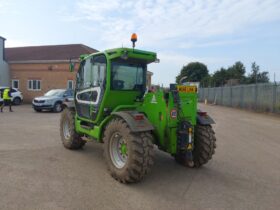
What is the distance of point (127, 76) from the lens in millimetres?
6434

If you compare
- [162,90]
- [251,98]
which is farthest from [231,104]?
[162,90]

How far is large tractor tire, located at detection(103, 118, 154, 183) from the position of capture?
16.4ft

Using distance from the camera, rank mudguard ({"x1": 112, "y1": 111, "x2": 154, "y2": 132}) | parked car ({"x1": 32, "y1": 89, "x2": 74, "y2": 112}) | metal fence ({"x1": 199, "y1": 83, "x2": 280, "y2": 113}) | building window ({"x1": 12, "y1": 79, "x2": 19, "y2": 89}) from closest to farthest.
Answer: mudguard ({"x1": 112, "y1": 111, "x2": 154, "y2": 132}), parked car ({"x1": 32, "y1": 89, "x2": 74, "y2": 112}), metal fence ({"x1": 199, "y1": 83, "x2": 280, "y2": 113}), building window ({"x1": 12, "y1": 79, "x2": 19, "y2": 89})

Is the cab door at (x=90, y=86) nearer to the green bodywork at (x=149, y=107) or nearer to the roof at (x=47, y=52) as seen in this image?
the green bodywork at (x=149, y=107)

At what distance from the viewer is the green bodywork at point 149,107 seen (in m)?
5.49

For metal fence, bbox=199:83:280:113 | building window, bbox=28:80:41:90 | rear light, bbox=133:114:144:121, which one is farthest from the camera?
building window, bbox=28:80:41:90

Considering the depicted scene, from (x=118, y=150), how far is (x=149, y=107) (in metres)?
1.06

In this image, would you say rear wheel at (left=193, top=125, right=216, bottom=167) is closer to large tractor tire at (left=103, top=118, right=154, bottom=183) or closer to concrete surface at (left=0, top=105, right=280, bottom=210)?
concrete surface at (left=0, top=105, right=280, bottom=210)

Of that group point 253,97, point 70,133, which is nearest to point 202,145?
point 70,133

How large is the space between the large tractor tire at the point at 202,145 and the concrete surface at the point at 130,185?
0.73ft

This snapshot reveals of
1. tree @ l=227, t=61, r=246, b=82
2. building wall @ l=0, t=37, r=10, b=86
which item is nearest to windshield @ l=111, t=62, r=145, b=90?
building wall @ l=0, t=37, r=10, b=86

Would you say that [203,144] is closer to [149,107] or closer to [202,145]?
[202,145]

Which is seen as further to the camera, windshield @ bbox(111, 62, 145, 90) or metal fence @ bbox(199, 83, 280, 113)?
metal fence @ bbox(199, 83, 280, 113)

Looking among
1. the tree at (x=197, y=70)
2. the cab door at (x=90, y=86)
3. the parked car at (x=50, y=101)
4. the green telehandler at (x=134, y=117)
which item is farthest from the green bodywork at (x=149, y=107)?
the tree at (x=197, y=70)
